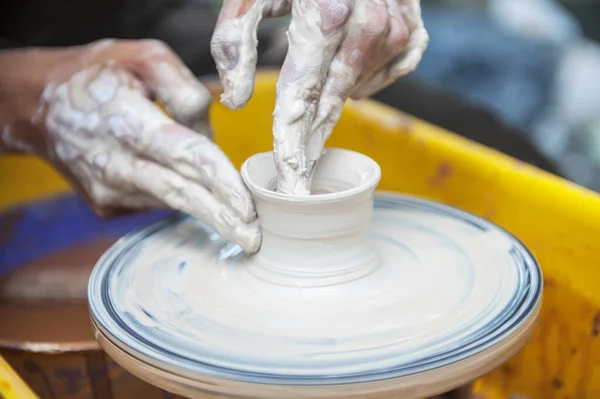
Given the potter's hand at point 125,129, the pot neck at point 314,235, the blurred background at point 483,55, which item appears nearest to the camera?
the pot neck at point 314,235

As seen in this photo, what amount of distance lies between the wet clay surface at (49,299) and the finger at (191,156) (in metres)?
0.43

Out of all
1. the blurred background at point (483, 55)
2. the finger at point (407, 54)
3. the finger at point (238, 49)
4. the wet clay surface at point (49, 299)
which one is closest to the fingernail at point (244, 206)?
the finger at point (238, 49)

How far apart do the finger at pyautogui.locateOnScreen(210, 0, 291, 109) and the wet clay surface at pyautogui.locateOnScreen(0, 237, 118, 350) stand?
2.07 feet

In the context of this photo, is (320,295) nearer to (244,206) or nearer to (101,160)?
(244,206)

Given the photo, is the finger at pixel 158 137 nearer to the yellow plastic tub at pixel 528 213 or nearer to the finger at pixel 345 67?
the finger at pixel 345 67

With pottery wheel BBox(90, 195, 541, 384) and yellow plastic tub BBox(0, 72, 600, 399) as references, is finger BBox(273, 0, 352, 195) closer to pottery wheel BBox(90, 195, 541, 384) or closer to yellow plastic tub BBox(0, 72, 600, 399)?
pottery wheel BBox(90, 195, 541, 384)

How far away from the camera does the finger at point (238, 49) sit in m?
1.02

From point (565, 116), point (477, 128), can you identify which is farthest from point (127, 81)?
point (565, 116)

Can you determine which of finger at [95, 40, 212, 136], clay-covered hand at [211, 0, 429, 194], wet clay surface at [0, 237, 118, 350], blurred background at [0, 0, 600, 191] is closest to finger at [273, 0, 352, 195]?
clay-covered hand at [211, 0, 429, 194]

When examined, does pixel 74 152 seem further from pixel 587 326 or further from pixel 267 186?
pixel 587 326

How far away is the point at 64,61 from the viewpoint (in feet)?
4.78

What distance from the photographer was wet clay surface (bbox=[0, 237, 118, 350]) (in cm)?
146

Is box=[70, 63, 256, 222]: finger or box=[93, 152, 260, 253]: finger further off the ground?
box=[70, 63, 256, 222]: finger

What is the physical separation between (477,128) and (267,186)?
129 cm
